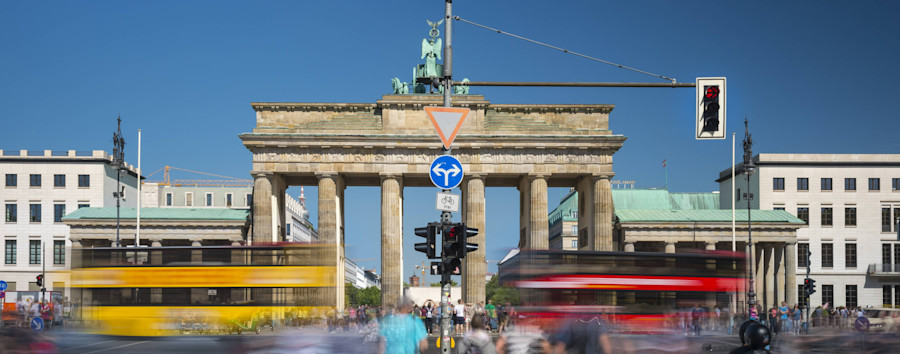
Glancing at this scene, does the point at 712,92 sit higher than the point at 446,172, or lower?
higher

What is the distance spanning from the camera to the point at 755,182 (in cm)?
8931

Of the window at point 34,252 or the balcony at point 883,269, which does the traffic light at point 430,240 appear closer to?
the balcony at point 883,269

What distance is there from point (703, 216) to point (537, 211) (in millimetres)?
16390

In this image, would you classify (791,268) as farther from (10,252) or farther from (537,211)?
(10,252)

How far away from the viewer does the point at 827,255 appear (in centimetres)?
8806

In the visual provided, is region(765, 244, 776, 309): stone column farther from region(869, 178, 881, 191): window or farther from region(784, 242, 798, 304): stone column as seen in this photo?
region(869, 178, 881, 191): window

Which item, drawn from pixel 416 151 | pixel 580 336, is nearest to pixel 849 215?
pixel 416 151

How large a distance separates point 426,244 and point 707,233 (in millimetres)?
64164

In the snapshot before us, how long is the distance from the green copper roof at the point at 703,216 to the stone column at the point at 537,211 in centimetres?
947

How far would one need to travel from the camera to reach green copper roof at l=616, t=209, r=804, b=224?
8031 centimetres

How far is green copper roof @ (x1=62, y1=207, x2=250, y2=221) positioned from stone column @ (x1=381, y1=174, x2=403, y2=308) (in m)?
15.9

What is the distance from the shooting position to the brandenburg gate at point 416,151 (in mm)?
73562

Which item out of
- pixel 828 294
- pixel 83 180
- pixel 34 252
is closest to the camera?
pixel 828 294

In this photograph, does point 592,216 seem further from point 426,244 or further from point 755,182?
point 426,244
